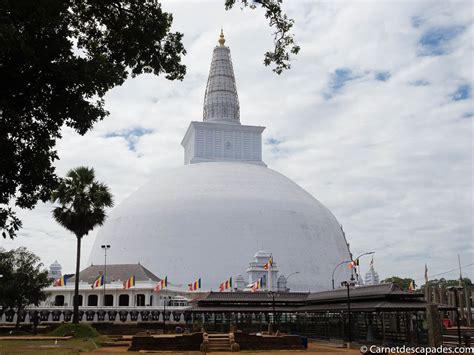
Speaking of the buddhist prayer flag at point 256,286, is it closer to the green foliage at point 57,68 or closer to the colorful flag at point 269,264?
the colorful flag at point 269,264

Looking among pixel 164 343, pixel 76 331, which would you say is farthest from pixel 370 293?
pixel 76 331

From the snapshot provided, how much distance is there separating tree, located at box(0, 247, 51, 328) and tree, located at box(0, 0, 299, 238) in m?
30.3

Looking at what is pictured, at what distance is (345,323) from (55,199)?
2352 cm

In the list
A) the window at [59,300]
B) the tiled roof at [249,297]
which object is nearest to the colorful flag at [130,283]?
the tiled roof at [249,297]

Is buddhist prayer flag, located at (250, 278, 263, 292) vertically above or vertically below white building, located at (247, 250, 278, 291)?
below

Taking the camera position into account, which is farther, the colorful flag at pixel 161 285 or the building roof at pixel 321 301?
the colorful flag at pixel 161 285

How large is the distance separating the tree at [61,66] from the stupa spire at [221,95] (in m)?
64.3

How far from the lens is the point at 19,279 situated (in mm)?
45312

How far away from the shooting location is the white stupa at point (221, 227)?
63.7 metres

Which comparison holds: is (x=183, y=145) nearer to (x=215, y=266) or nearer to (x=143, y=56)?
(x=215, y=266)

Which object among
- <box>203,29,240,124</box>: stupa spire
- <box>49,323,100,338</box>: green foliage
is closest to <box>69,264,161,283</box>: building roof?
<box>49,323,100,338</box>: green foliage

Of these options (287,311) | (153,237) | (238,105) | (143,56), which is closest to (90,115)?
(143,56)

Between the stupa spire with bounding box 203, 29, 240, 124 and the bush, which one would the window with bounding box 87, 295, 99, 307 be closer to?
the bush

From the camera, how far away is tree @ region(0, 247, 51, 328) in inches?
1761
